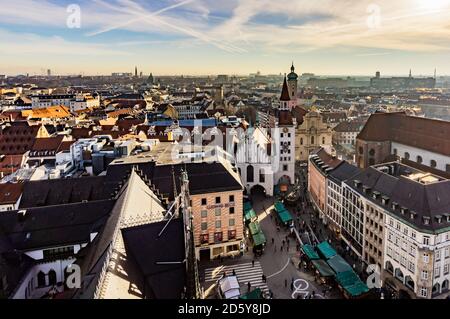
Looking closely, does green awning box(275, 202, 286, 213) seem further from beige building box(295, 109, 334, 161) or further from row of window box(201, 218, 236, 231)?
beige building box(295, 109, 334, 161)

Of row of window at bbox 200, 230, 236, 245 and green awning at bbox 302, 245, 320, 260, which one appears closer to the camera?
green awning at bbox 302, 245, 320, 260

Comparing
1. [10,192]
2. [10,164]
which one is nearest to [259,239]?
[10,192]

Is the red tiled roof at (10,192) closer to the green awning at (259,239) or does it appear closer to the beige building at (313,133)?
the green awning at (259,239)

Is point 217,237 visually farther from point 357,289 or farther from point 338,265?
point 357,289

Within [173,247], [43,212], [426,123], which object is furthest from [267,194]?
[173,247]

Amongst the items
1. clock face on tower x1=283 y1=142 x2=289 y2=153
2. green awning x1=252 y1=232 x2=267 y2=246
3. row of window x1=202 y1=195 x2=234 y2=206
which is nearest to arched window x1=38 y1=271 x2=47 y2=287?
row of window x1=202 y1=195 x2=234 y2=206
